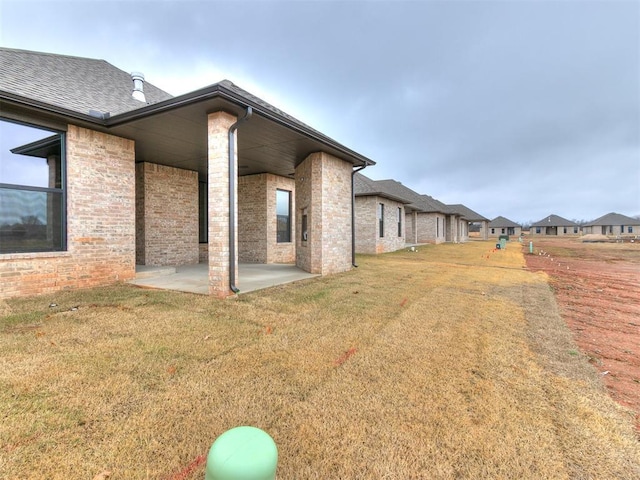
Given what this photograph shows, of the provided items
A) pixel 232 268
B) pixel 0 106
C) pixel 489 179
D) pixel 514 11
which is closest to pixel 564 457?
pixel 232 268

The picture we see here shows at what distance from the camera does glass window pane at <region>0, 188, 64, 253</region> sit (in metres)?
5.79

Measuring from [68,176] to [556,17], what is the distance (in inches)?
702

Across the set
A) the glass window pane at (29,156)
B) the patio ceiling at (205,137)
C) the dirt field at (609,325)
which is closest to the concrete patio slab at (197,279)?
the glass window pane at (29,156)

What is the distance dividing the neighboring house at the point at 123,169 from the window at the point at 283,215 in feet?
6.86

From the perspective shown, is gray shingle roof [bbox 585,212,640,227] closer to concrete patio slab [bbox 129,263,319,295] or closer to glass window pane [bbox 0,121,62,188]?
concrete patio slab [bbox 129,263,319,295]

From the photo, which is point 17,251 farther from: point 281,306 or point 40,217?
point 281,306

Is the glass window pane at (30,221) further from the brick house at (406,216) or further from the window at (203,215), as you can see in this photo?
the brick house at (406,216)

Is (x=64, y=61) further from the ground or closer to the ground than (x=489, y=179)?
closer to the ground

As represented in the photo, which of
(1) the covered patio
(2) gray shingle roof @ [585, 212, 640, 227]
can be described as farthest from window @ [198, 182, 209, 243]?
(2) gray shingle roof @ [585, 212, 640, 227]

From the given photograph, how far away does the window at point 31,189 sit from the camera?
580 centimetres

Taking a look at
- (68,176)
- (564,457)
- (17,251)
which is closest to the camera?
(564,457)

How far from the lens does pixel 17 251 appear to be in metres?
5.91

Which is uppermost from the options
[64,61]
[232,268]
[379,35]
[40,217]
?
[379,35]

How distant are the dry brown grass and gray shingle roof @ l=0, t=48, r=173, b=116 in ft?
15.1
